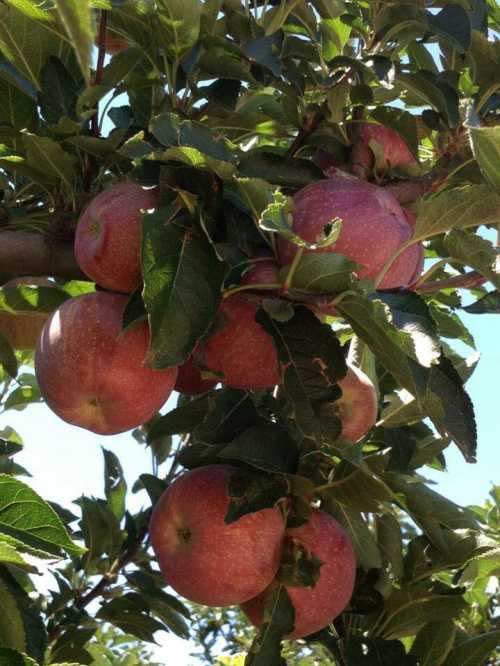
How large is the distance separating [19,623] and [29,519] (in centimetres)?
24

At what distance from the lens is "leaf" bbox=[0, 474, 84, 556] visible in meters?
1.06

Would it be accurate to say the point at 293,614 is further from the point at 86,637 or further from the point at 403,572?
the point at 86,637

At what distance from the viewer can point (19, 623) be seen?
1234 mm

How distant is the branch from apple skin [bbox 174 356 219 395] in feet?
0.88

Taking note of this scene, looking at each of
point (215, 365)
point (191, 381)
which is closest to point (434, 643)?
point (191, 381)

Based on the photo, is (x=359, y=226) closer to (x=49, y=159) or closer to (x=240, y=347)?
(x=240, y=347)

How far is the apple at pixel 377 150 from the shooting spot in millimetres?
1842

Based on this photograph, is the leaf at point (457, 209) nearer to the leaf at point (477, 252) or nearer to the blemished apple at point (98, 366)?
the leaf at point (477, 252)

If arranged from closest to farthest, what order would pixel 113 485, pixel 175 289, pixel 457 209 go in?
pixel 175 289 < pixel 457 209 < pixel 113 485

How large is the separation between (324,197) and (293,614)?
799mm

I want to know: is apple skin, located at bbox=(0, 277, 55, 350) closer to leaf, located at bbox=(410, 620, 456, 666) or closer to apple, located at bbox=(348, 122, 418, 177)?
apple, located at bbox=(348, 122, 418, 177)

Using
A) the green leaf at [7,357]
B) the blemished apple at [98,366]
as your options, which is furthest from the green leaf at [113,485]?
the blemished apple at [98,366]

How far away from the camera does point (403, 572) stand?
2.16m

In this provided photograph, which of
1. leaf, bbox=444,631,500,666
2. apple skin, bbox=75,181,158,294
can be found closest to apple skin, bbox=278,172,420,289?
apple skin, bbox=75,181,158,294
